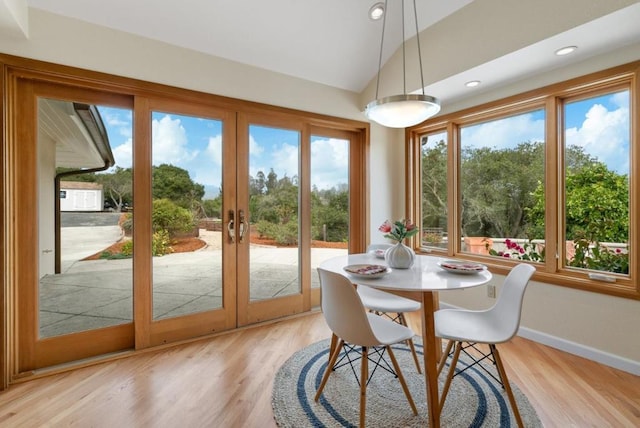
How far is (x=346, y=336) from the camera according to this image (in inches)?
64.0

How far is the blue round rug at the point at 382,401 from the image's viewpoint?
5.48ft

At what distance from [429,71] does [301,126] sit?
4.52 ft

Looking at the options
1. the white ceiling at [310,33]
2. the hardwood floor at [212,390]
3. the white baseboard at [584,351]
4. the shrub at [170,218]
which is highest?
the white ceiling at [310,33]

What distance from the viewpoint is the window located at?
232 cm

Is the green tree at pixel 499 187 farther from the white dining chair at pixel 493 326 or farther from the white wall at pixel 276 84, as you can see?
the white dining chair at pixel 493 326

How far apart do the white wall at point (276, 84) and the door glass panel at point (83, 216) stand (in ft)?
1.23

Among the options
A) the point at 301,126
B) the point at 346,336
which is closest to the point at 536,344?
the point at 346,336

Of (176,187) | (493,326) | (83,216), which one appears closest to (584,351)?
(493,326)

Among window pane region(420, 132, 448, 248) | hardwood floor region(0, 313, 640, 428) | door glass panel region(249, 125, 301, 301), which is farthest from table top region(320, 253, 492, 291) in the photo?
window pane region(420, 132, 448, 248)

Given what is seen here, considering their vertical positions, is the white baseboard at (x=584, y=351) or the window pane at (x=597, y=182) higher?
the window pane at (x=597, y=182)

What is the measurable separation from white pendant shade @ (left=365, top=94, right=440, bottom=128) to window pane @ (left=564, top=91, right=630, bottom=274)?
154 centimetres

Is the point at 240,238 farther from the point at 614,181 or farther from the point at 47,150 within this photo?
the point at 614,181

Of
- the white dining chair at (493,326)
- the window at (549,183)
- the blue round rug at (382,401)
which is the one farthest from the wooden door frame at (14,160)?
the window at (549,183)

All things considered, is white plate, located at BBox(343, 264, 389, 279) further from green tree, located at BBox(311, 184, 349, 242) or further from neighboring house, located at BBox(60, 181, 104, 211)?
neighboring house, located at BBox(60, 181, 104, 211)
